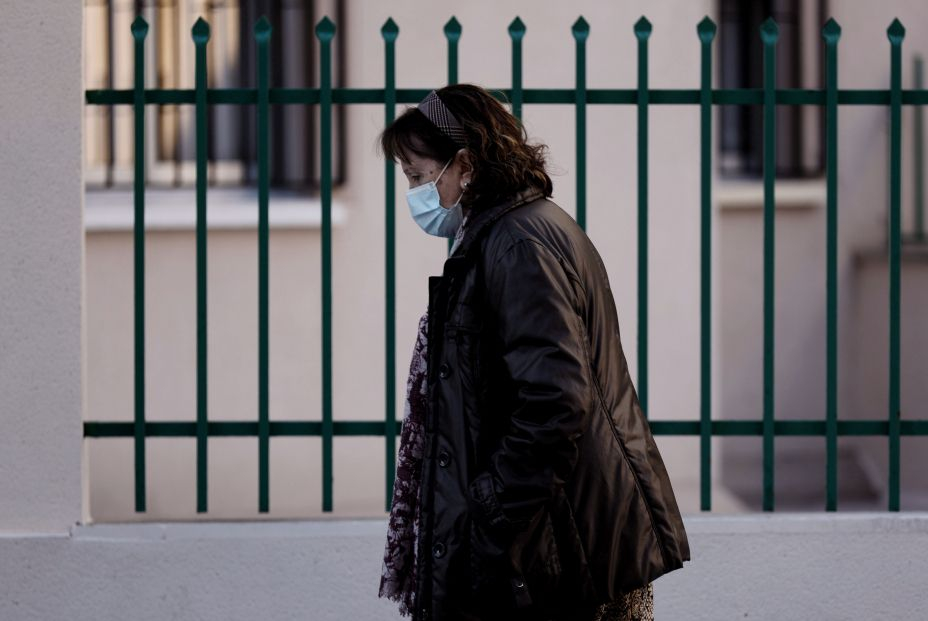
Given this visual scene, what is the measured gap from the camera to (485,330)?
2.98 meters

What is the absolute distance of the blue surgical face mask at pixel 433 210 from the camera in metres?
3.21

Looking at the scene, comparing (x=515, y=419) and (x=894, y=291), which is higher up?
(x=894, y=291)

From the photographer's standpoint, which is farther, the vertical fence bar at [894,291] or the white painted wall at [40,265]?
the vertical fence bar at [894,291]

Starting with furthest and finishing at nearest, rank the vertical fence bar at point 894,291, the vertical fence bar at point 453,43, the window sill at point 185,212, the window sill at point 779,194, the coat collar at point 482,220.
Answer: the window sill at point 779,194
the window sill at point 185,212
the vertical fence bar at point 894,291
the vertical fence bar at point 453,43
the coat collar at point 482,220

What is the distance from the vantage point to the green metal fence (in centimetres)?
453

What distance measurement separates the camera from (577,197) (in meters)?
4.60

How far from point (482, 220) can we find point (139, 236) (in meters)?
1.83

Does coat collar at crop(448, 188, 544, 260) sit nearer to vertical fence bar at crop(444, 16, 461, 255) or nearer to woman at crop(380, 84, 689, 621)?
woman at crop(380, 84, 689, 621)

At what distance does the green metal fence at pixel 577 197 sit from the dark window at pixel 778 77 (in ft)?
14.1

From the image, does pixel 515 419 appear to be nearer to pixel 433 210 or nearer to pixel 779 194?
pixel 433 210

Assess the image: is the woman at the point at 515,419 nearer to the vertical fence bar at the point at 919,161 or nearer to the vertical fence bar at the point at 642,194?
the vertical fence bar at the point at 642,194

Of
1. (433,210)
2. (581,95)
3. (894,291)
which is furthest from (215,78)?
(433,210)

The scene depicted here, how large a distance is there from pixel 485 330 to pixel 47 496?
205 centimetres

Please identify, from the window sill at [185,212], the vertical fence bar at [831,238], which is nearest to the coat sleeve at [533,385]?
the vertical fence bar at [831,238]
